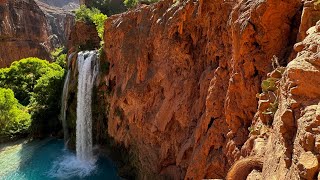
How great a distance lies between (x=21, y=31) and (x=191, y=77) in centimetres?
4595

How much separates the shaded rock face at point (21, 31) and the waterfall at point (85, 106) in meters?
28.9

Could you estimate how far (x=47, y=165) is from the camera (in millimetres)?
19641

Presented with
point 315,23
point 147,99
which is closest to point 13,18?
point 147,99

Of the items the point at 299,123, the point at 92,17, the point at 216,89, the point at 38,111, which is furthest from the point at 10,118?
the point at 299,123

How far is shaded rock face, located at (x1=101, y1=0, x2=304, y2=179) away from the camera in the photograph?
7301mm

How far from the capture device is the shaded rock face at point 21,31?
45675mm

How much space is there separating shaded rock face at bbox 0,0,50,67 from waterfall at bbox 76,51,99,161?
28.9m

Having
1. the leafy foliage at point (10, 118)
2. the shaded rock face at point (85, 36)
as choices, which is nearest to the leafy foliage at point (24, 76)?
the shaded rock face at point (85, 36)

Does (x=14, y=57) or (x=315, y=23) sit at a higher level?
(x=14, y=57)

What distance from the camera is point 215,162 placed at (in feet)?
28.6

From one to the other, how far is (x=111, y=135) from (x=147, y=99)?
544cm

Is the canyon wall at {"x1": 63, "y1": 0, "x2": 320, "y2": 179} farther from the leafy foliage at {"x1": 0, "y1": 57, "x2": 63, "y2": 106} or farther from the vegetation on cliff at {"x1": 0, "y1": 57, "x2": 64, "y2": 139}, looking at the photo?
the leafy foliage at {"x1": 0, "y1": 57, "x2": 63, "y2": 106}

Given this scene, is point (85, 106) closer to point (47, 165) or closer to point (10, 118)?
point (47, 165)

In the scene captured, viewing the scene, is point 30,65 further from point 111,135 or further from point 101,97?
point 111,135
